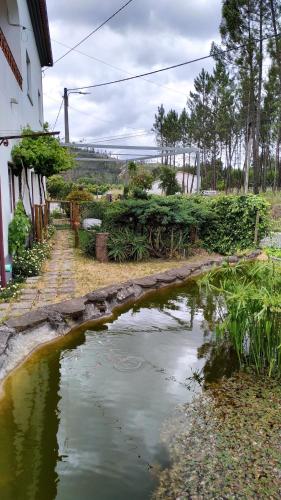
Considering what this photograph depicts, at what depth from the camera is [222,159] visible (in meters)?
41.2

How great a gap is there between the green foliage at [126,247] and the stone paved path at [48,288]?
0.90 m

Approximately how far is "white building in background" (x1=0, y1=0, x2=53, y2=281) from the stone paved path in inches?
24.5

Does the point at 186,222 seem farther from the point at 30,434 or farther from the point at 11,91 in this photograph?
the point at 30,434

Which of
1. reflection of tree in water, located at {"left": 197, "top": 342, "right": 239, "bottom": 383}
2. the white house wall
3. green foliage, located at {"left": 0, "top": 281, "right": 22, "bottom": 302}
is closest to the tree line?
the white house wall

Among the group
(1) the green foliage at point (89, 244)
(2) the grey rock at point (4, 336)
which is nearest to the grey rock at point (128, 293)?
(2) the grey rock at point (4, 336)

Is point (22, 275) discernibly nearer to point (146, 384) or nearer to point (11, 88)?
point (11, 88)

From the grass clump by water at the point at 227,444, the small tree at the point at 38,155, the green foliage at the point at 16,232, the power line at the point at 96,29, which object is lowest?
the grass clump by water at the point at 227,444

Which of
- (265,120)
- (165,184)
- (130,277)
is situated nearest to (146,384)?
(130,277)

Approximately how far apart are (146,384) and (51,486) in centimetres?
123

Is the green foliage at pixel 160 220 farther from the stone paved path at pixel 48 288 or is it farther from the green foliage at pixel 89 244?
the stone paved path at pixel 48 288

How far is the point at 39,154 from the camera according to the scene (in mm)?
7352

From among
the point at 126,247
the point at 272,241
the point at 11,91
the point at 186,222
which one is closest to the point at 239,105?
the point at 272,241

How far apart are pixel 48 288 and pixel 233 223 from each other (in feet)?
16.3

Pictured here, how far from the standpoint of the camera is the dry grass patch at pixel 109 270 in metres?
6.04
